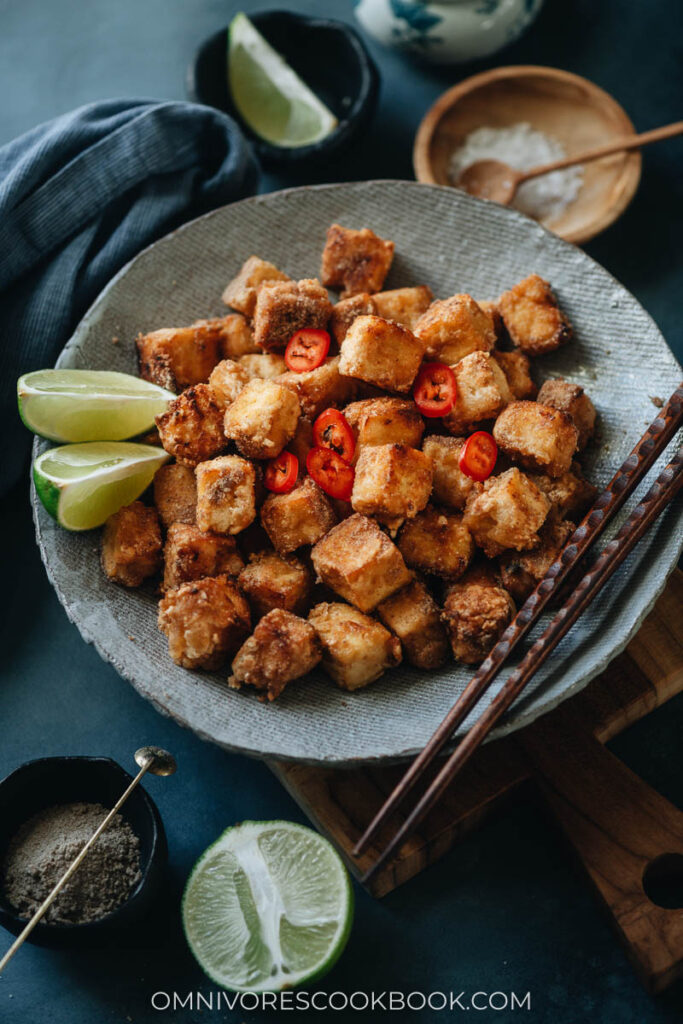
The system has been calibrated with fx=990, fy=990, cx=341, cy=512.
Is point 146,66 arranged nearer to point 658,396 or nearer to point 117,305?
point 117,305

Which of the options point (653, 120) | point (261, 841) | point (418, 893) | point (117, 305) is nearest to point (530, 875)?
point (418, 893)

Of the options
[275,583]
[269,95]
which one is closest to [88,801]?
[275,583]

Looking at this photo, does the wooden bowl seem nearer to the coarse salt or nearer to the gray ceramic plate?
the coarse salt

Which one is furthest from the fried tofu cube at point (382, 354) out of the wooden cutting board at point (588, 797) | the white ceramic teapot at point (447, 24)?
the white ceramic teapot at point (447, 24)

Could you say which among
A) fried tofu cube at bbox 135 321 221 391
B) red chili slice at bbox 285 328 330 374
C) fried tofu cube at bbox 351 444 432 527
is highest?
fried tofu cube at bbox 135 321 221 391

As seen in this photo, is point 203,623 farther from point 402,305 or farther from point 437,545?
point 402,305

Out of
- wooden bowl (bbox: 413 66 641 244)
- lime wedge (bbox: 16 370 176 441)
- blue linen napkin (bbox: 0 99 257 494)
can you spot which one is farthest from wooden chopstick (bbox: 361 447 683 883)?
blue linen napkin (bbox: 0 99 257 494)

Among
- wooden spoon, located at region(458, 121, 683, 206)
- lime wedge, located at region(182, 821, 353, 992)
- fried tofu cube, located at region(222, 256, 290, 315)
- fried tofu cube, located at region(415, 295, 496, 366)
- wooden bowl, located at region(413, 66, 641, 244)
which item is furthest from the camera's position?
wooden bowl, located at region(413, 66, 641, 244)

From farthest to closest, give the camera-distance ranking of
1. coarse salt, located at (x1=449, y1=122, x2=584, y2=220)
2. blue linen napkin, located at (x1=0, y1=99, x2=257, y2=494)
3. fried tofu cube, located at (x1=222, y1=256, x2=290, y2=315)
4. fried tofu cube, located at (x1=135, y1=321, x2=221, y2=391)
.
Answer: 1. coarse salt, located at (x1=449, y1=122, x2=584, y2=220)
2. blue linen napkin, located at (x1=0, y1=99, x2=257, y2=494)
3. fried tofu cube, located at (x1=222, y1=256, x2=290, y2=315)
4. fried tofu cube, located at (x1=135, y1=321, x2=221, y2=391)

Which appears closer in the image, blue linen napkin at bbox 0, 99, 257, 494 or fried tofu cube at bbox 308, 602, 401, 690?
fried tofu cube at bbox 308, 602, 401, 690
